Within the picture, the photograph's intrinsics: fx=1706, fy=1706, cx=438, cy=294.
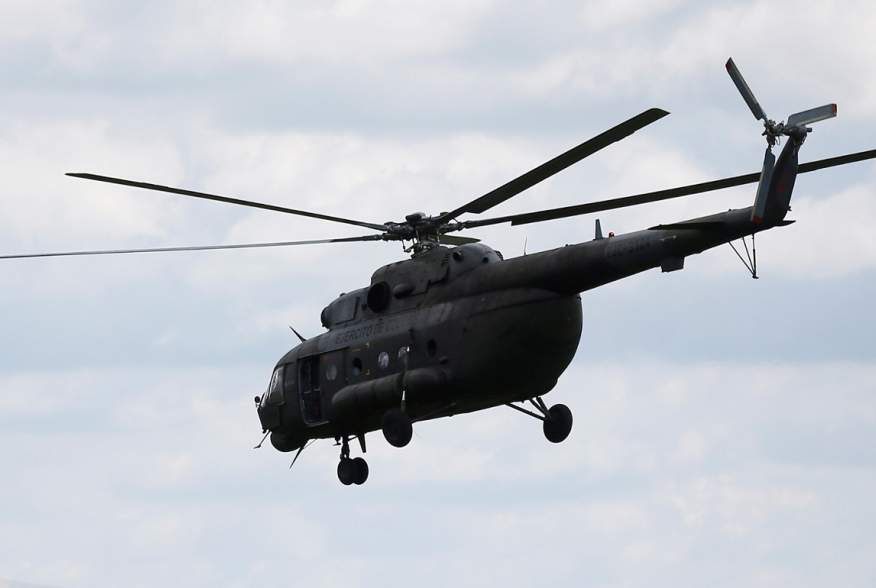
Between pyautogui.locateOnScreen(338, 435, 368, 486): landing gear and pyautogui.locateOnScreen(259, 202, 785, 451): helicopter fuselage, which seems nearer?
pyautogui.locateOnScreen(259, 202, 785, 451): helicopter fuselage

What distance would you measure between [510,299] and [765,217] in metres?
6.88

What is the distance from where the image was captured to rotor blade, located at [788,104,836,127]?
35438mm

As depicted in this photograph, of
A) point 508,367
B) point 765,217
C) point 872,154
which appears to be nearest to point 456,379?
point 508,367

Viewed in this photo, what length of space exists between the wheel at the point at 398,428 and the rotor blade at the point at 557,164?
17.8 feet

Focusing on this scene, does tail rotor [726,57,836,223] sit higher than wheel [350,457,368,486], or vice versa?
tail rotor [726,57,836,223]

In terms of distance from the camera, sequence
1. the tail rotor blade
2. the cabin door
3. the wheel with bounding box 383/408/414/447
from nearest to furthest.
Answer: the tail rotor blade → the wheel with bounding box 383/408/414/447 → the cabin door

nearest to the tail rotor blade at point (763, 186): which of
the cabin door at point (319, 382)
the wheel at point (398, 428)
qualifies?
the wheel at point (398, 428)

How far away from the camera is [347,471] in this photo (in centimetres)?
4700

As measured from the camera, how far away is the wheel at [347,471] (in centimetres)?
4697

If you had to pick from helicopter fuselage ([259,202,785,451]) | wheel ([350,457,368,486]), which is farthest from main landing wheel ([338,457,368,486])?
helicopter fuselage ([259,202,785,451])

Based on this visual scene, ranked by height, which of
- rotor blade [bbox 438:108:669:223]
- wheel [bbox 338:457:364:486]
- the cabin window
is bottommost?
wheel [bbox 338:457:364:486]

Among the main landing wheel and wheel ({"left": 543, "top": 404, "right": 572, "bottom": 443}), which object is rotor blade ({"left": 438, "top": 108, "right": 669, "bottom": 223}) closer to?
wheel ({"left": 543, "top": 404, "right": 572, "bottom": 443})

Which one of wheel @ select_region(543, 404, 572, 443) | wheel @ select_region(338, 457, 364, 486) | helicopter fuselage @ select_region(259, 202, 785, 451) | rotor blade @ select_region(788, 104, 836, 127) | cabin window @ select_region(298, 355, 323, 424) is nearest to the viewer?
rotor blade @ select_region(788, 104, 836, 127)

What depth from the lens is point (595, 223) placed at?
4228cm
